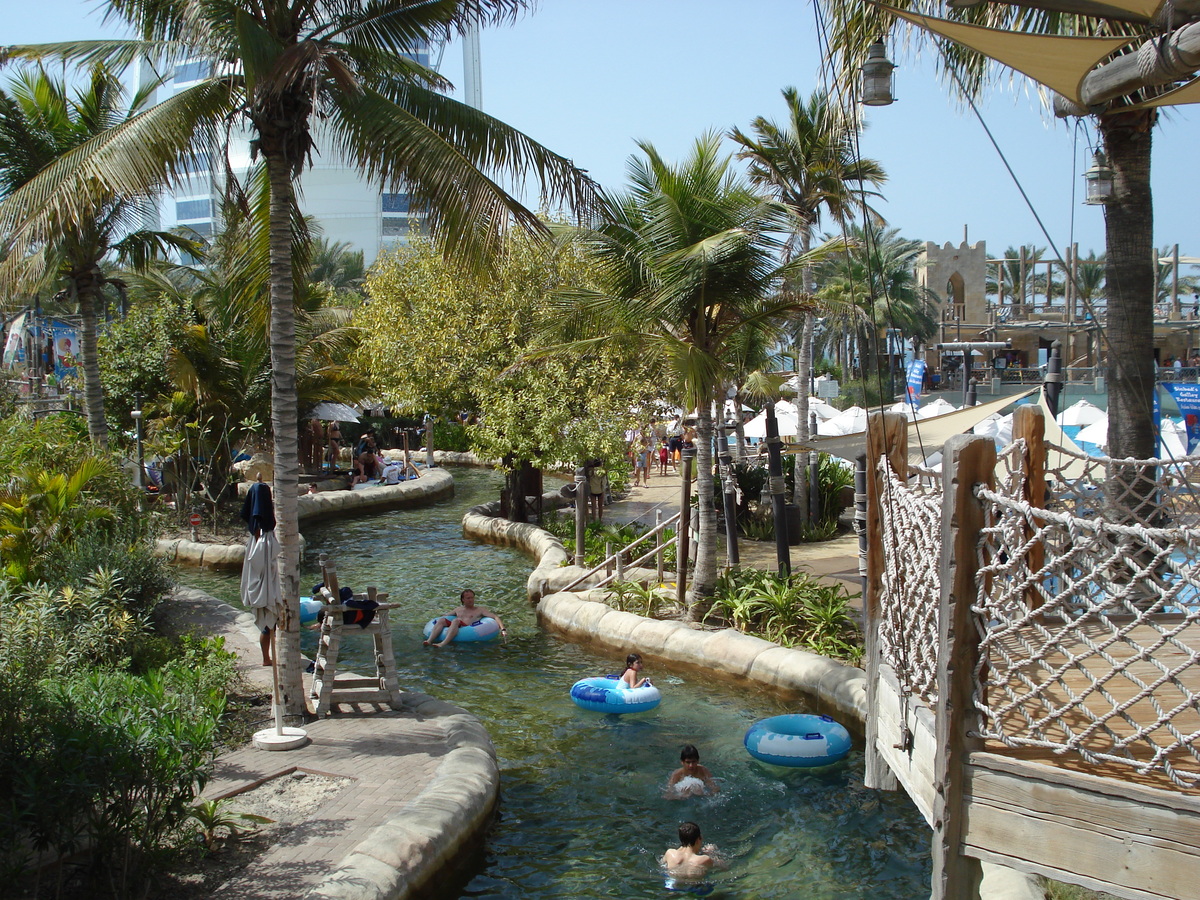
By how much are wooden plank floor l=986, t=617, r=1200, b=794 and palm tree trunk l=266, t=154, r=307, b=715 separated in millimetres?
6272

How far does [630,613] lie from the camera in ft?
45.8

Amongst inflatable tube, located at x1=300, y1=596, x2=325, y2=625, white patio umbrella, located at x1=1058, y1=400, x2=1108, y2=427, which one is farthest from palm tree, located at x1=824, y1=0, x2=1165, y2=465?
inflatable tube, located at x1=300, y1=596, x2=325, y2=625

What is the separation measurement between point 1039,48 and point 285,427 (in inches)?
265

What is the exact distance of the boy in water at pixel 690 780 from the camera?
355 inches

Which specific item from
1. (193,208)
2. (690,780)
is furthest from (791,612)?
(193,208)

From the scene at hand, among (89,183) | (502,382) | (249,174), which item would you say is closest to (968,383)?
(502,382)

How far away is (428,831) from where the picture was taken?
22.6 feet

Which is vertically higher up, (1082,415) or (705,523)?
(1082,415)

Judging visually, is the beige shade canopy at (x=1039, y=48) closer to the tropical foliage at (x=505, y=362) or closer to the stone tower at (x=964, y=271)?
the tropical foliage at (x=505, y=362)

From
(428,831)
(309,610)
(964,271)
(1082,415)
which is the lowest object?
(309,610)

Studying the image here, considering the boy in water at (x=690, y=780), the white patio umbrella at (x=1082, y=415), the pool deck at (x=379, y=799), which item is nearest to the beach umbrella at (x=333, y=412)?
the pool deck at (x=379, y=799)

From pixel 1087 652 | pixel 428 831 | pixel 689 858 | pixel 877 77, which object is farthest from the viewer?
pixel 877 77

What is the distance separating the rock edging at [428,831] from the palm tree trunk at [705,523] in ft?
16.8

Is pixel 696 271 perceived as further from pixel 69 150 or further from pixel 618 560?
pixel 69 150
